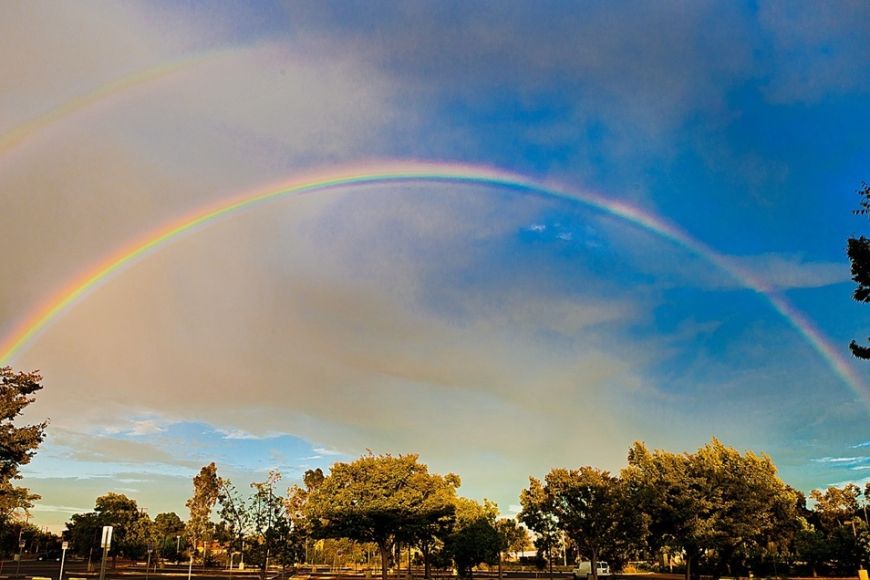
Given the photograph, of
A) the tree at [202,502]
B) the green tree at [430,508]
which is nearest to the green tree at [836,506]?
the green tree at [430,508]

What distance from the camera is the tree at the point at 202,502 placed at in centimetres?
10031

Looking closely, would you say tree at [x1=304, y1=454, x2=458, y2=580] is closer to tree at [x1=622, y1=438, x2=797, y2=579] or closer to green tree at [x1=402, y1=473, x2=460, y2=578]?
green tree at [x1=402, y1=473, x2=460, y2=578]

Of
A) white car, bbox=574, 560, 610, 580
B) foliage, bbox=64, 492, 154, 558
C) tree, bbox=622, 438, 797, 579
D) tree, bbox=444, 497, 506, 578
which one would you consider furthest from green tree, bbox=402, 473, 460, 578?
foliage, bbox=64, 492, 154, 558

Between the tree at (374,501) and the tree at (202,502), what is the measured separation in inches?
2433

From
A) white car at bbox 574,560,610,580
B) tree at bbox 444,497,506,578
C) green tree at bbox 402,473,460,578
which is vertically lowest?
white car at bbox 574,560,610,580

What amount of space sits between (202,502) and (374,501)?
2693 inches

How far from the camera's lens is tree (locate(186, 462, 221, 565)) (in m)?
100

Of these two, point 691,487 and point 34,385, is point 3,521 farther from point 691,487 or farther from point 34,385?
point 691,487

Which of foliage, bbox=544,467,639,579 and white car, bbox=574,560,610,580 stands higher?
foliage, bbox=544,467,639,579

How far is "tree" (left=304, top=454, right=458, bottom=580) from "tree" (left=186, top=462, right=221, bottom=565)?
6179 cm

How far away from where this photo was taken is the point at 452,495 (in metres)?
49.8

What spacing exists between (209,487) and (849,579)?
87.4m

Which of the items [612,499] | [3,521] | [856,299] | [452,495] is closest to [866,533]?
[856,299]

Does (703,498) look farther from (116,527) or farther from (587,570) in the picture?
(116,527)
